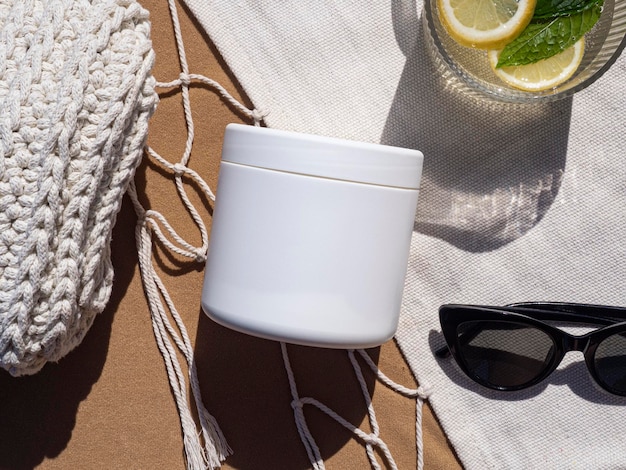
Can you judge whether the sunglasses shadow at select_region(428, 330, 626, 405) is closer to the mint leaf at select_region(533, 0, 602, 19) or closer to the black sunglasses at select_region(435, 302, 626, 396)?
the black sunglasses at select_region(435, 302, 626, 396)

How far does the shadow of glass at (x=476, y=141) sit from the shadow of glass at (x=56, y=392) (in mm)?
238

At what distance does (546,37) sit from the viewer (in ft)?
1.34

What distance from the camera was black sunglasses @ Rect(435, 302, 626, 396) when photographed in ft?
1.59

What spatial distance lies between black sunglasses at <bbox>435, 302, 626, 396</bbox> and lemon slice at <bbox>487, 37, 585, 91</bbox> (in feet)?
0.57

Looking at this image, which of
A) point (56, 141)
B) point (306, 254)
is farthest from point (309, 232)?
point (56, 141)

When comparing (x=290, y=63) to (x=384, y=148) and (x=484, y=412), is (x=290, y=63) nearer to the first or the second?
(x=384, y=148)

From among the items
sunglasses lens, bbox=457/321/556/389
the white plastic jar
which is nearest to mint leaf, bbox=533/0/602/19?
the white plastic jar

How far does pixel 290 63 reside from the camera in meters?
0.49

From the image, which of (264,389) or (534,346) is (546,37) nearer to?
(534,346)

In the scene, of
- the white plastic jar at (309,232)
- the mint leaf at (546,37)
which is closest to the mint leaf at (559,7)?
the mint leaf at (546,37)

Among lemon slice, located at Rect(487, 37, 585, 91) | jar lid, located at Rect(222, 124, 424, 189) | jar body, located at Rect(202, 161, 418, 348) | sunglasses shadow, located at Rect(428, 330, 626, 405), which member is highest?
lemon slice, located at Rect(487, 37, 585, 91)

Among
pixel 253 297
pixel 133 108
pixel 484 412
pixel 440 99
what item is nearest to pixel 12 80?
pixel 133 108

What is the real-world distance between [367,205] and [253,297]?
0.09 m

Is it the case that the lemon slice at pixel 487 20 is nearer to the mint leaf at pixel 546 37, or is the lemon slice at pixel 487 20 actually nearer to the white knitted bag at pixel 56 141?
the mint leaf at pixel 546 37
